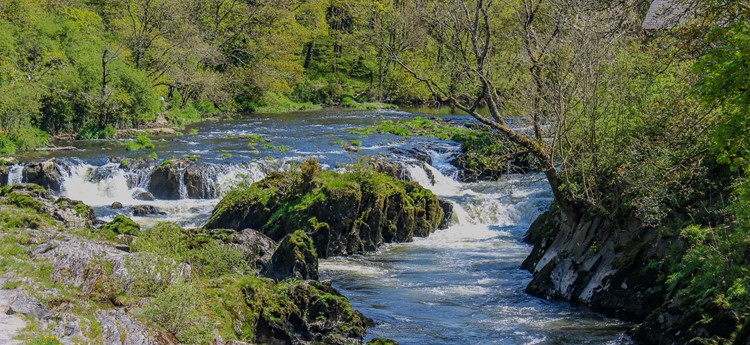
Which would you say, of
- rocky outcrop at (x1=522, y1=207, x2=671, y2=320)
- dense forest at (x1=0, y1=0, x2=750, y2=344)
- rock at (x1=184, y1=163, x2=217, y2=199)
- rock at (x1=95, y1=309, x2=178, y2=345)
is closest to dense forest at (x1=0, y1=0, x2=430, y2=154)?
dense forest at (x1=0, y1=0, x2=750, y2=344)

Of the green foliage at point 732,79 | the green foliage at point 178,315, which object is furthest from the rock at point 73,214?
the green foliage at point 732,79

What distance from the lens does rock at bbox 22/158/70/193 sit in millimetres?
28578

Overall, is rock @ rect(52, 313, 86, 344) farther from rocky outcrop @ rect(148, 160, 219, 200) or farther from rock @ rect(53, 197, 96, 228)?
rocky outcrop @ rect(148, 160, 219, 200)

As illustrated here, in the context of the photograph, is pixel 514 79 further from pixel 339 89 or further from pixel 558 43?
pixel 339 89

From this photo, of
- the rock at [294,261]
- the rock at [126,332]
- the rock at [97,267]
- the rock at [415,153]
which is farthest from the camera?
the rock at [415,153]

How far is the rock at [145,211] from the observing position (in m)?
26.2

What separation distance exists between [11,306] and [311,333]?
525 centimetres

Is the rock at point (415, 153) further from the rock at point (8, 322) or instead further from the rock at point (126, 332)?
the rock at point (8, 322)

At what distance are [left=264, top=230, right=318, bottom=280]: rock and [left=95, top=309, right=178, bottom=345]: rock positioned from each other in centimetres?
772

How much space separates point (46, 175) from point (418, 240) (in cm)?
1426

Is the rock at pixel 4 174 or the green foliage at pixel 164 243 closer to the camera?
the green foliage at pixel 164 243

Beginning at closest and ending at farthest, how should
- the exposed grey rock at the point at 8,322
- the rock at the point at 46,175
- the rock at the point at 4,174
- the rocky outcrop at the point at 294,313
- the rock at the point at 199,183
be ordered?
the exposed grey rock at the point at 8,322
the rocky outcrop at the point at 294,313
the rock at the point at 4,174
the rock at the point at 46,175
the rock at the point at 199,183

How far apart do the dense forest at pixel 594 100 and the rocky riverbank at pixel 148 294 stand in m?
5.19

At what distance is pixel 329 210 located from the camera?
23.1 meters
